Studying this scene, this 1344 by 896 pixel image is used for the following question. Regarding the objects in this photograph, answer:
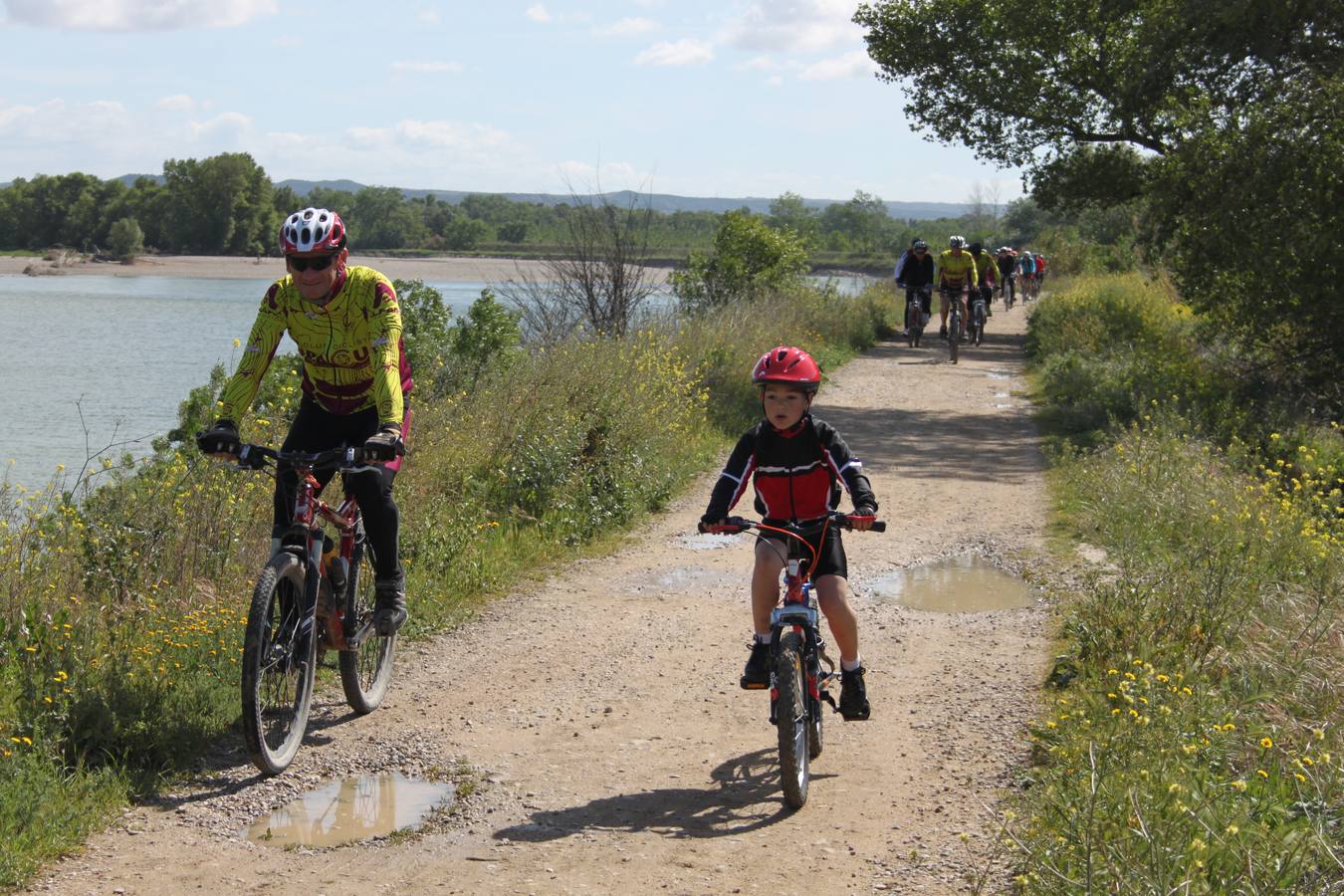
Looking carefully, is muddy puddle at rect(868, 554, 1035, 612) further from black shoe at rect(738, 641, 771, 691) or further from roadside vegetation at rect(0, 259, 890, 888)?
black shoe at rect(738, 641, 771, 691)

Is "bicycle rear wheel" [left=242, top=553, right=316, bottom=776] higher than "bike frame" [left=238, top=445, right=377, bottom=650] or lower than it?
lower

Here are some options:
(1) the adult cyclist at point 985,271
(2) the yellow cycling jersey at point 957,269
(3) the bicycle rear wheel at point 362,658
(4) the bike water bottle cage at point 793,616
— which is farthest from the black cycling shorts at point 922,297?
(4) the bike water bottle cage at point 793,616

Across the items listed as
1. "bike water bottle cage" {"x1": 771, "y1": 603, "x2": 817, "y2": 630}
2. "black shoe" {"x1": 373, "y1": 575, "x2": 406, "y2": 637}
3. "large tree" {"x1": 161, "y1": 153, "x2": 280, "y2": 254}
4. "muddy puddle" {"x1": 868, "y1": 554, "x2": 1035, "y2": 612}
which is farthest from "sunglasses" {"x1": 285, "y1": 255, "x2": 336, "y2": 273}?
"large tree" {"x1": 161, "y1": 153, "x2": 280, "y2": 254}

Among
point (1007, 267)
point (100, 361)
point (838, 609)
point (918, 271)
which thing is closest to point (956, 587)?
point (838, 609)

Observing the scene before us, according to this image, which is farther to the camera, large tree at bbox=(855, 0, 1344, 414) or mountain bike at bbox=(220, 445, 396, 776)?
large tree at bbox=(855, 0, 1344, 414)

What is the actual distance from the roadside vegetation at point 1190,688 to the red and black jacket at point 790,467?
4.06 ft

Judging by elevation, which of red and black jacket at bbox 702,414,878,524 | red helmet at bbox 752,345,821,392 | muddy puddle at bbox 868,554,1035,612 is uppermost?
red helmet at bbox 752,345,821,392

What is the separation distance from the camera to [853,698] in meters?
5.62

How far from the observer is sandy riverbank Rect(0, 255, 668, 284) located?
71875 mm

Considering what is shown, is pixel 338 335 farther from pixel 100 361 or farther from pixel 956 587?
pixel 100 361

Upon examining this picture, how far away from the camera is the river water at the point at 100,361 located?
682 inches

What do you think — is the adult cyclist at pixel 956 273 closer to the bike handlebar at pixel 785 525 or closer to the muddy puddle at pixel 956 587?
→ the muddy puddle at pixel 956 587

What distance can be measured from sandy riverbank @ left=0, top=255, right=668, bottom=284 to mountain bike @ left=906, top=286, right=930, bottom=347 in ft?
158

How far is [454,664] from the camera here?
7.05 m
